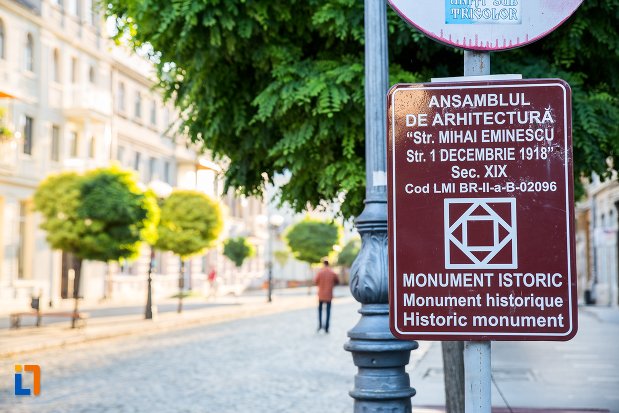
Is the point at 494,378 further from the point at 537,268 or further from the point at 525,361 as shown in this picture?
the point at 537,268

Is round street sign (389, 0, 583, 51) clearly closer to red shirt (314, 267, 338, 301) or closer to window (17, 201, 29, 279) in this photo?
red shirt (314, 267, 338, 301)

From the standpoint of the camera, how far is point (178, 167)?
51250mm

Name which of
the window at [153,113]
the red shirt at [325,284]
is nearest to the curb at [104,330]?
the red shirt at [325,284]

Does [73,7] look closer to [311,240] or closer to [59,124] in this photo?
[59,124]

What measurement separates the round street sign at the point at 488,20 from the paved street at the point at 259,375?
6.84 m

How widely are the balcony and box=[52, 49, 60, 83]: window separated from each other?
65 cm

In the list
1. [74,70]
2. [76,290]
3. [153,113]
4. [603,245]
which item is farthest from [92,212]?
[153,113]

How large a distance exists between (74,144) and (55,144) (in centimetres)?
163

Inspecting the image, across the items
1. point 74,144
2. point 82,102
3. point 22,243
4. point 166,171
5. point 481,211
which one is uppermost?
point 82,102

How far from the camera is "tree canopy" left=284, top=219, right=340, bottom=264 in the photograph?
6756cm

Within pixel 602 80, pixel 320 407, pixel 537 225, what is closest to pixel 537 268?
pixel 537 225

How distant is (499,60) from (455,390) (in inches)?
112

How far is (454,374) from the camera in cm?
778

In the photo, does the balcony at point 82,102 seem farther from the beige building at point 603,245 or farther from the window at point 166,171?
the beige building at point 603,245
